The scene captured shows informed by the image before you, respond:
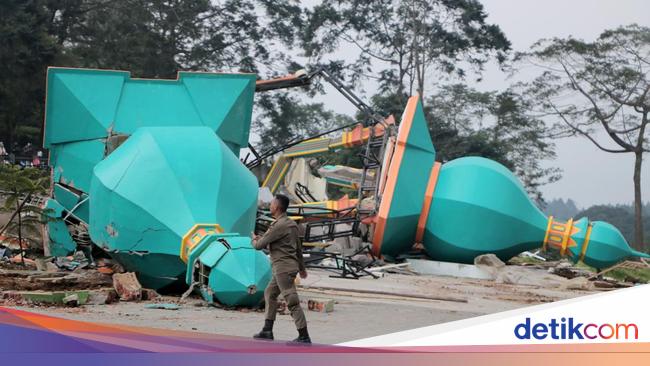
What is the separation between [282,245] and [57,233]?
353 inches

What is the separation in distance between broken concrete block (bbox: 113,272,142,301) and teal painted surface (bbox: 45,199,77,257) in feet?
13.9

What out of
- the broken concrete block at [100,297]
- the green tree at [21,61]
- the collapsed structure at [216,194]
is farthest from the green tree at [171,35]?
the broken concrete block at [100,297]

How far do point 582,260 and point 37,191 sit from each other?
13.1 meters

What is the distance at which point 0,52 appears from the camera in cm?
3478


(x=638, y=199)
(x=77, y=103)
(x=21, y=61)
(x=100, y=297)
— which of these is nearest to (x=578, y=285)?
(x=77, y=103)

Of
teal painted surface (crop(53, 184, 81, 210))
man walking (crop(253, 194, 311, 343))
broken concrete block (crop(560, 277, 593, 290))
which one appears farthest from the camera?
broken concrete block (crop(560, 277, 593, 290))

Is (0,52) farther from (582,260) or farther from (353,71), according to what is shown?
(582,260)

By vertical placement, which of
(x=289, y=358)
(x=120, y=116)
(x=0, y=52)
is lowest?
(x=289, y=358)

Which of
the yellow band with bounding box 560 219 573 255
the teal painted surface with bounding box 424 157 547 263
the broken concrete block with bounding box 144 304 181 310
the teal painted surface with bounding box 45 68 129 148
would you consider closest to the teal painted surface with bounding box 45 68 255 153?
the teal painted surface with bounding box 45 68 129 148

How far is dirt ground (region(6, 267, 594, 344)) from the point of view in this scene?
940 cm

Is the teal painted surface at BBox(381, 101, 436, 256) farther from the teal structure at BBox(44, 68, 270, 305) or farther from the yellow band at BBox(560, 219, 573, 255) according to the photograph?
the teal structure at BBox(44, 68, 270, 305)

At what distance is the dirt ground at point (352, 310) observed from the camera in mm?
9398

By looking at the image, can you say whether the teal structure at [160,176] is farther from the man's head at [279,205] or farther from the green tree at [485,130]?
the green tree at [485,130]

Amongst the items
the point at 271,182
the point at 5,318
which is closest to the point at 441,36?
the point at 271,182
